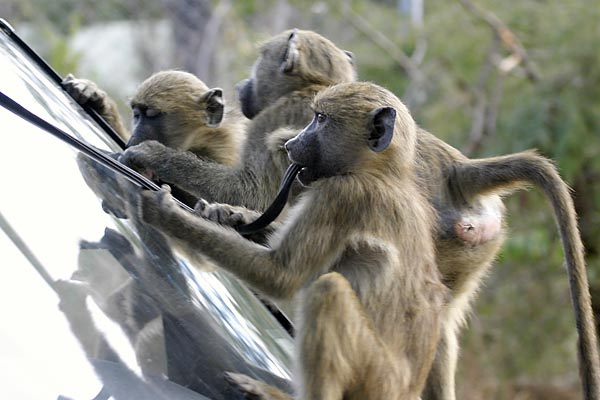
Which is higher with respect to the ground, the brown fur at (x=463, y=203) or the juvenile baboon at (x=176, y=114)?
the juvenile baboon at (x=176, y=114)

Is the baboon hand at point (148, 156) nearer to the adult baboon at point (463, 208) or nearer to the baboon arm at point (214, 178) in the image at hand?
the baboon arm at point (214, 178)

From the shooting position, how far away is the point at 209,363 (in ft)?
7.03

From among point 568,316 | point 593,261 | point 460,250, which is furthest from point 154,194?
point 568,316

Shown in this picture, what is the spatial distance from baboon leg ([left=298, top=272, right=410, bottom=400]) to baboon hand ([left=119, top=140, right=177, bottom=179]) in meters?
1.20

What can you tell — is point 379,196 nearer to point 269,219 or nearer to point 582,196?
point 269,219

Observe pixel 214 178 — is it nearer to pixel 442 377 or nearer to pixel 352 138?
pixel 352 138

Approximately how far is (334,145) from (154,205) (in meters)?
0.71

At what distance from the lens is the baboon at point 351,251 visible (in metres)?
2.62

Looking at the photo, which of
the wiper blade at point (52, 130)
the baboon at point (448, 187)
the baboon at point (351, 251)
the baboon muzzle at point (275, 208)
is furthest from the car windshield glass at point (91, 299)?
the baboon at point (448, 187)

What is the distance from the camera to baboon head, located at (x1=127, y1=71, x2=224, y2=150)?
Answer: 13.2 ft

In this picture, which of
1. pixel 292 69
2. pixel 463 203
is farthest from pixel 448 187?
pixel 292 69

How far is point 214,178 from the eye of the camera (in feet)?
13.3

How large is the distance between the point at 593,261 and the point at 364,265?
7.19 m

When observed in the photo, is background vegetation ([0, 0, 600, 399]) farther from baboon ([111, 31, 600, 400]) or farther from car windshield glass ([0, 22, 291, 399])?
car windshield glass ([0, 22, 291, 399])
